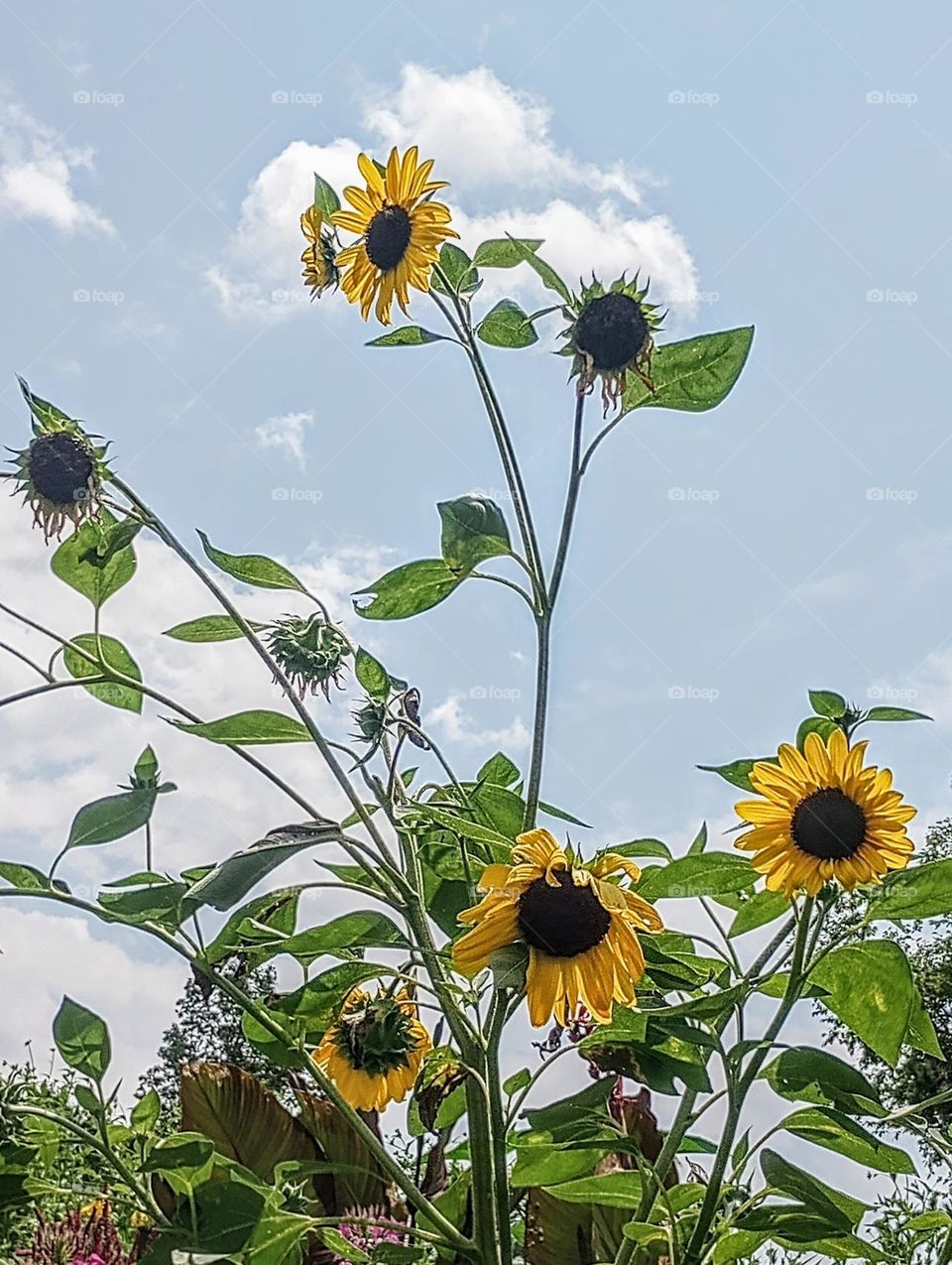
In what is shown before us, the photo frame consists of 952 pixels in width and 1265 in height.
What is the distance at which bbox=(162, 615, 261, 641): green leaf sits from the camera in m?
0.60

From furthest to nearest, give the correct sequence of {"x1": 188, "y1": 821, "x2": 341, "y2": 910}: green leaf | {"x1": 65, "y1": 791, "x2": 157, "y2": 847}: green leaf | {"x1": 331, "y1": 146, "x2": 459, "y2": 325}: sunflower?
{"x1": 331, "y1": 146, "x2": 459, "y2": 325}: sunflower < {"x1": 65, "y1": 791, "x2": 157, "y2": 847}: green leaf < {"x1": 188, "y1": 821, "x2": 341, "y2": 910}: green leaf

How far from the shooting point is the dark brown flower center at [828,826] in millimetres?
498

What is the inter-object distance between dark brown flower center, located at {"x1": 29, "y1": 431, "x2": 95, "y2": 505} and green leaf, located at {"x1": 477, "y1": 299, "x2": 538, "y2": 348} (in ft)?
0.67

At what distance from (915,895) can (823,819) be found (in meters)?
0.04

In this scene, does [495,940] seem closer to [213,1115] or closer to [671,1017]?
[671,1017]

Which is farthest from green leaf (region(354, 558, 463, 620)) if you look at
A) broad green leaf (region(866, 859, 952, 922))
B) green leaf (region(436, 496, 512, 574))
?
broad green leaf (region(866, 859, 952, 922))

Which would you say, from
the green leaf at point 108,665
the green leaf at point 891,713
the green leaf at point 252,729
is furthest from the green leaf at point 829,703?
the green leaf at point 108,665

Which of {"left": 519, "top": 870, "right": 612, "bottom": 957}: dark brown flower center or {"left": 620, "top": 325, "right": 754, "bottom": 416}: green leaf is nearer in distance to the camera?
{"left": 519, "top": 870, "right": 612, "bottom": 957}: dark brown flower center

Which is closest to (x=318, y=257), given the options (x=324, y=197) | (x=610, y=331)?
(x=324, y=197)

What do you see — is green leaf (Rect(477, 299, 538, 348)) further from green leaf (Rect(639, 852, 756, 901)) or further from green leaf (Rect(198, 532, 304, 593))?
green leaf (Rect(639, 852, 756, 901))

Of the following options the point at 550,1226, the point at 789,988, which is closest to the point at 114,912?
the point at 789,988

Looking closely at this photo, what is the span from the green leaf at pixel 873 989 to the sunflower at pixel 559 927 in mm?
71

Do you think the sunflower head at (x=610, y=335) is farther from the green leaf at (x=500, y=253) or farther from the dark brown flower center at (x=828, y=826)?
the dark brown flower center at (x=828, y=826)

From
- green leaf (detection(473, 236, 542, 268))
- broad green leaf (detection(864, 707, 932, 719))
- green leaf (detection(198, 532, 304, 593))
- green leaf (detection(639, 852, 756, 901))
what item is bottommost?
green leaf (detection(639, 852, 756, 901))
